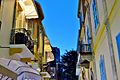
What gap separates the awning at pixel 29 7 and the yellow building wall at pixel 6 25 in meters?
2.17

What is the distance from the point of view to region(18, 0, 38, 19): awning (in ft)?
51.2

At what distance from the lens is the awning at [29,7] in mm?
15603

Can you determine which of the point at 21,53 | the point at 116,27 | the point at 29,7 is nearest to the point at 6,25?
A: the point at 21,53

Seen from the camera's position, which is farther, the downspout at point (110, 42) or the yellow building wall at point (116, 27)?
the downspout at point (110, 42)

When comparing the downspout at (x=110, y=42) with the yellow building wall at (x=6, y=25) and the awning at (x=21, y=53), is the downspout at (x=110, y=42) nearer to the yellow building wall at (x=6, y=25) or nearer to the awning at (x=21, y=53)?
the awning at (x=21, y=53)

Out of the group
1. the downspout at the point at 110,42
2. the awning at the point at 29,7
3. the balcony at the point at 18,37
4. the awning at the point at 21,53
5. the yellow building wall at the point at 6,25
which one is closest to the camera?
the downspout at the point at 110,42

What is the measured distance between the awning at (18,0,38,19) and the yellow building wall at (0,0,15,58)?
85.4 inches

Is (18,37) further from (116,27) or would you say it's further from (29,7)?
(116,27)

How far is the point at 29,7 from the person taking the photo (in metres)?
16.4

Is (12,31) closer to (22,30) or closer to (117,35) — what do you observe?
(22,30)

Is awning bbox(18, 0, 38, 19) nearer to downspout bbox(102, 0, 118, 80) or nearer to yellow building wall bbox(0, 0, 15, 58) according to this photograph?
yellow building wall bbox(0, 0, 15, 58)

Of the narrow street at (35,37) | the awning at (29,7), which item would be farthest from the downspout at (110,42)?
the awning at (29,7)

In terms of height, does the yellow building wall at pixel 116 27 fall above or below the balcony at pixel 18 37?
below

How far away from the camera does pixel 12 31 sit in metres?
12.8
